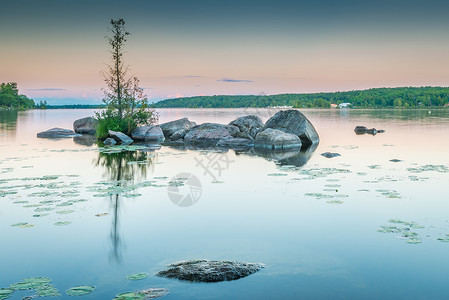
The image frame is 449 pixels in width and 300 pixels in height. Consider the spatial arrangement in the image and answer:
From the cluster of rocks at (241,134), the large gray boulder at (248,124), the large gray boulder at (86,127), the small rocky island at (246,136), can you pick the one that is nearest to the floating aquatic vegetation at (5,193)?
the small rocky island at (246,136)

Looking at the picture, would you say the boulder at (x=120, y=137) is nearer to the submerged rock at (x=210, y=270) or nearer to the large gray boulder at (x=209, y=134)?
the large gray boulder at (x=209, y=134)

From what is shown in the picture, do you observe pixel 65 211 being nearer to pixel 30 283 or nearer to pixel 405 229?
pixel 30 283

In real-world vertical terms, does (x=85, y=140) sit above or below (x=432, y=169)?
above

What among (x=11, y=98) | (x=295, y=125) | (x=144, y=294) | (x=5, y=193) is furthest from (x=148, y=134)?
(x=11, y=98)

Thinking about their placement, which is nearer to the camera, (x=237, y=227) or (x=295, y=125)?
(x=237, y=227)

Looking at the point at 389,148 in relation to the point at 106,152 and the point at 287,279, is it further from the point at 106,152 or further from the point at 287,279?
the point at 287,279

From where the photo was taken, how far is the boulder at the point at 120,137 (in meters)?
22.8

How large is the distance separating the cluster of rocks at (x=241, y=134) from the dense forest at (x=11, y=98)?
134680mm

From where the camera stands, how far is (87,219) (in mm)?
8016

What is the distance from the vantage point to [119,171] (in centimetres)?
1359

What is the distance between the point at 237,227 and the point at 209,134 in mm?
16225

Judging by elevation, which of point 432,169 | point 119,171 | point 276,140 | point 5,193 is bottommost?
point 5,193

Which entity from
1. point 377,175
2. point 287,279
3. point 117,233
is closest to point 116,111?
point 377,175

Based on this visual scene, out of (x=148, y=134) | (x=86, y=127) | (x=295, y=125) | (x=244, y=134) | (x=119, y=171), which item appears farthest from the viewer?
(x=86, y=127)
